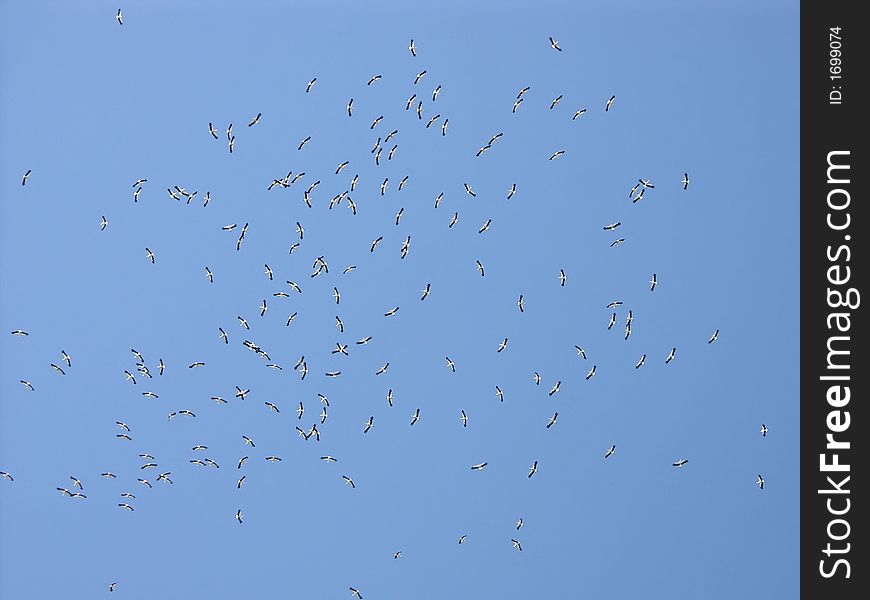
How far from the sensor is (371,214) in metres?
1.92

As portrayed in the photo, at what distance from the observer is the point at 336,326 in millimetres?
1916

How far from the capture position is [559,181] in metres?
1.92

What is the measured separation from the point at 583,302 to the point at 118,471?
1228mm

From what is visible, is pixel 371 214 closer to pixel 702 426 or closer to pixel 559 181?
pixel 559 181

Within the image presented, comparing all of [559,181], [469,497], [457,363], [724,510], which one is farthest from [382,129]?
[724,510]

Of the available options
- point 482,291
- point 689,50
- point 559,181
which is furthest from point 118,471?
point 689,50

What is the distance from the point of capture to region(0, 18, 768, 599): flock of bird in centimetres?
190

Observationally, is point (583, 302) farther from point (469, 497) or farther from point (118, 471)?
point (118, 471)

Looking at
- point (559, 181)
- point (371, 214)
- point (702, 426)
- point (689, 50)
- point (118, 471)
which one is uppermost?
point (689, 50)

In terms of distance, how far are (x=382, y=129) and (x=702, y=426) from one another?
108 centimetres

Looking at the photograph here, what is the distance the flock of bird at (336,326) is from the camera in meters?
1.90

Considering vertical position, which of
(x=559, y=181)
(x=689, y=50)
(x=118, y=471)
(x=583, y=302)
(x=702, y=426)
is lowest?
(x=118, y=471)
